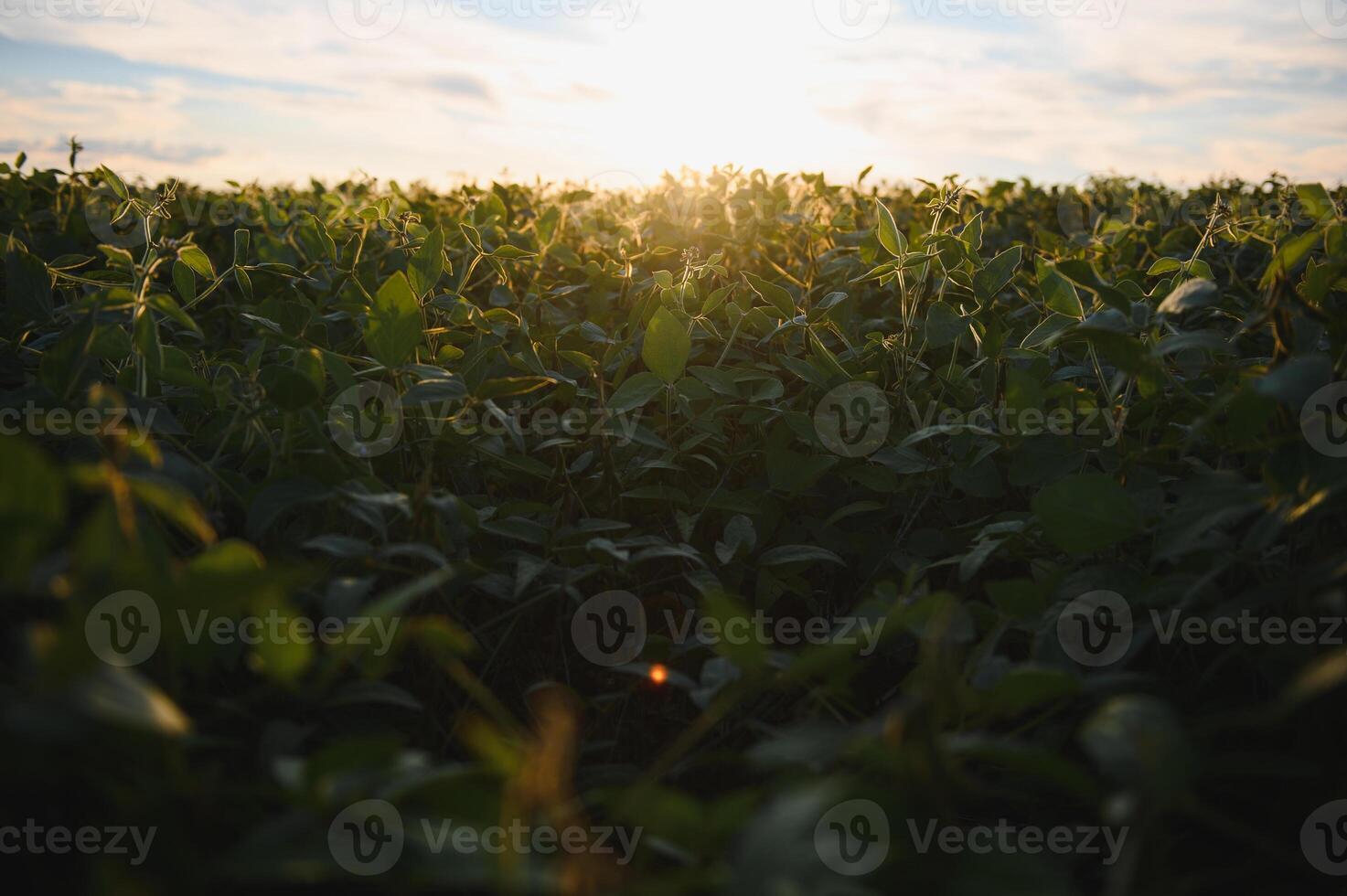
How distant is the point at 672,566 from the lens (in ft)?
4.96

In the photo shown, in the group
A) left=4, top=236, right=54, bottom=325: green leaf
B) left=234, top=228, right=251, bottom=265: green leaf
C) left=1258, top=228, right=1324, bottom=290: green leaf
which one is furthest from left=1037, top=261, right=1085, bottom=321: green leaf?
left=4, top=236, right=54, bottom=325: green leaf

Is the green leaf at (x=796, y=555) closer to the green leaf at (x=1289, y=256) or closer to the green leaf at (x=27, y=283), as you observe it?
the green leaf at (x=1289, y=256)

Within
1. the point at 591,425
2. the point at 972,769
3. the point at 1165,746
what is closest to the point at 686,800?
the point at 1165,746

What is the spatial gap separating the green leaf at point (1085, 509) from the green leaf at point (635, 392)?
1.92 feet

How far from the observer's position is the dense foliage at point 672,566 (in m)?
0.65

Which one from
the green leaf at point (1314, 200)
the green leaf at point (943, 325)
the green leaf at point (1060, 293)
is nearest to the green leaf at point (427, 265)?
the green leaf at point (943, 325)

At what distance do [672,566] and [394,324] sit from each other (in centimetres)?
58

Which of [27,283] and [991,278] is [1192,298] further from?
[27,283]

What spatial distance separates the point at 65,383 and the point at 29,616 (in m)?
0.30

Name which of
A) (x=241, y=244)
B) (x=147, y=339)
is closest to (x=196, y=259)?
(x=241, y=244)

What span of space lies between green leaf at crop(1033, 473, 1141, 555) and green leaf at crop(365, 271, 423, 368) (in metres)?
0.80

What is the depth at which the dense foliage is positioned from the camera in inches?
25.4

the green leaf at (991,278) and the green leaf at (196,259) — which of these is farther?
the green leaf at (991,278)

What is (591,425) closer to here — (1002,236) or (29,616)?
(29,616)
